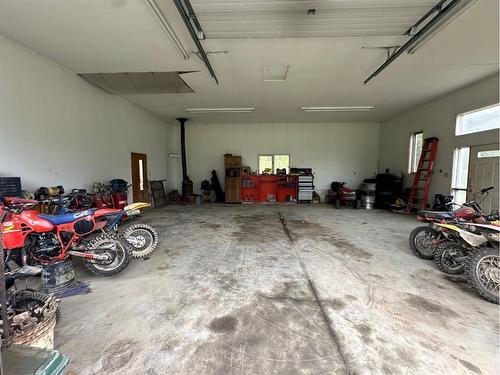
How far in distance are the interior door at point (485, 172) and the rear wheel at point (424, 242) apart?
6.39ft

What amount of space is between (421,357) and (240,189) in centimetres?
745

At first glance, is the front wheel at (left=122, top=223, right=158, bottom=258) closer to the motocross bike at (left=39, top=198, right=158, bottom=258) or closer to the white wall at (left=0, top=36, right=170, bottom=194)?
the motocross bike at (left=39, top=198, right=158, bottom=258)

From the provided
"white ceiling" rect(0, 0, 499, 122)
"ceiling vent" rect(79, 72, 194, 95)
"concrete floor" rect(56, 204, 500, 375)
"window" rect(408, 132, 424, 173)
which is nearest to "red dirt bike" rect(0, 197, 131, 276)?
"concrete floor" rect(56, 204, 500, 375)

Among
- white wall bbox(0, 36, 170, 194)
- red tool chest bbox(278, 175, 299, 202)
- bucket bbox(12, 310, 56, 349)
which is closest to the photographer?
bucket bbox(12, 310, 56, 349)

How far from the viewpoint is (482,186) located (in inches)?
182

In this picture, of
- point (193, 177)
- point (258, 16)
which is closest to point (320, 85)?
point (258, 16)

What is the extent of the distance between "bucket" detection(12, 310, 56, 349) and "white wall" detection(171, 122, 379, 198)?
822 cm

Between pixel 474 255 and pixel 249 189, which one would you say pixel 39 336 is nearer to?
pixel 474 255

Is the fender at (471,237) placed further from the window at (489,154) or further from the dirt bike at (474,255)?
the window at (489,154)

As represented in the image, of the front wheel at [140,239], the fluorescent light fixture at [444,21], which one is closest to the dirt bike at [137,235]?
the front wheel at [140,239]

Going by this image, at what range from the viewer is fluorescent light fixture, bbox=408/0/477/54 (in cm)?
239

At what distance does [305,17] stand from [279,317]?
323 centimetres

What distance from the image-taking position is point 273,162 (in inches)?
375

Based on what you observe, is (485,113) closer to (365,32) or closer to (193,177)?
(365,32)
